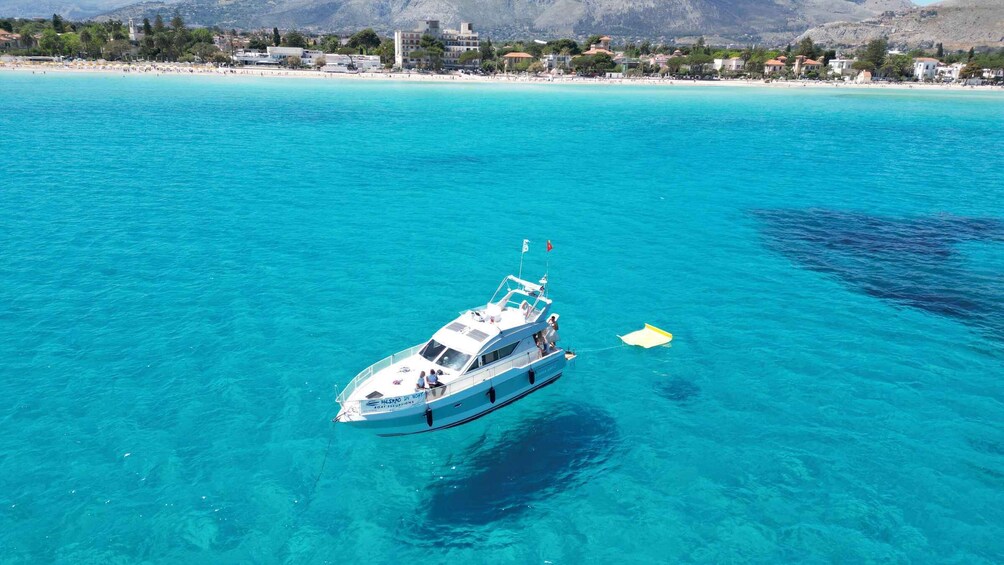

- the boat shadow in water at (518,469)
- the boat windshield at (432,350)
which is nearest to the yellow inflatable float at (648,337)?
the boat shadow in water at (518,469)

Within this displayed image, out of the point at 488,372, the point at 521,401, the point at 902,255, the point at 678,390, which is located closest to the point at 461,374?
the point at 488,372

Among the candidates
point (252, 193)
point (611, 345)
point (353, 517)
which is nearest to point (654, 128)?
point (252, 193)

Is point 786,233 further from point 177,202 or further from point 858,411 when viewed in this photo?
point 177,202

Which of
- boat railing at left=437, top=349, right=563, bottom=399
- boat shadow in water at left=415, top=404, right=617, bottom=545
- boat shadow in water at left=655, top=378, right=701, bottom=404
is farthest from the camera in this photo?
boat shadow in water at left=655, top=378, right=701, bottom=404

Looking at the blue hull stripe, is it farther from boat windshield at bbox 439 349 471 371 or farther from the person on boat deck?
boat windshield at bbox 439 349 471 371

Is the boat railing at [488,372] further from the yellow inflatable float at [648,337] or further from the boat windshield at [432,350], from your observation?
the yellow inflatable float at [648,337]

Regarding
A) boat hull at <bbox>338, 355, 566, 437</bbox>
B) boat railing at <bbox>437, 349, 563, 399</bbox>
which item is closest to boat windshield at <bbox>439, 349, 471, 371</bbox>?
boat railing at <bbox>437, 349, 563, 399</bbox>

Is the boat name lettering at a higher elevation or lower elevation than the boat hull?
higher
